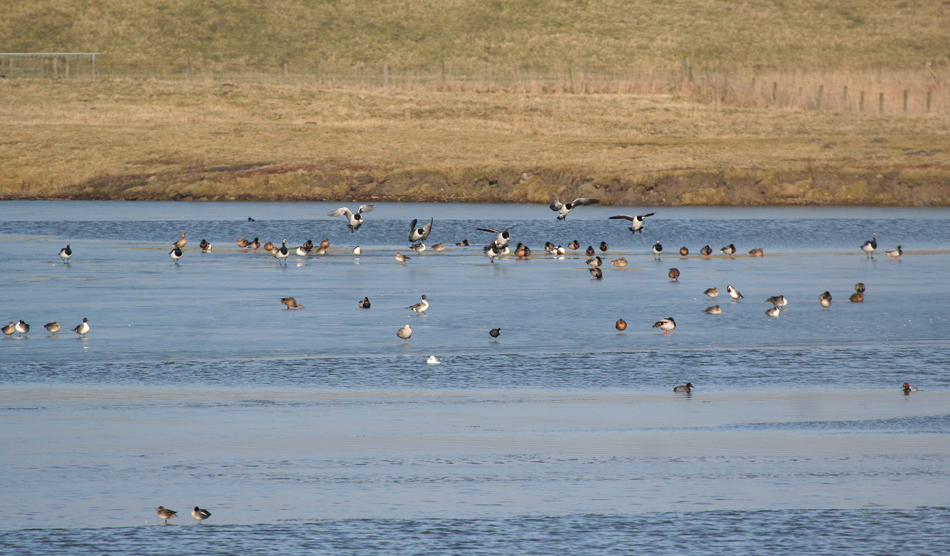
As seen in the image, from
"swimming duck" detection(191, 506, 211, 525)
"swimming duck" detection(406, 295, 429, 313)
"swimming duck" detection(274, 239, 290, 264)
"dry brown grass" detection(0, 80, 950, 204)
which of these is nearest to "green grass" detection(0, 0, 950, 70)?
"dry brown grass" detection(0, 80, 950, 204)

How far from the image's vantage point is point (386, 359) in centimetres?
1555

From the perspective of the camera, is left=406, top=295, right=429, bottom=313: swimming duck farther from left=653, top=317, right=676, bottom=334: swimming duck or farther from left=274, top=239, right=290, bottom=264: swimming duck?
left=274, top=239, right=290, bottom=264: swimming duck

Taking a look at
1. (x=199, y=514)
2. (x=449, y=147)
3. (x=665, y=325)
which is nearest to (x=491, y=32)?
(x=449, y=147)

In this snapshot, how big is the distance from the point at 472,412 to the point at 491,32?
93.6 metres

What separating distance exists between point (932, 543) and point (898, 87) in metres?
58.1

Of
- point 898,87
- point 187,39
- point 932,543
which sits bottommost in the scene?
point 932,543

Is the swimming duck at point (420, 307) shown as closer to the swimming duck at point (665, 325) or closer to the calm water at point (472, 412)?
the calm water at point (472, 412)

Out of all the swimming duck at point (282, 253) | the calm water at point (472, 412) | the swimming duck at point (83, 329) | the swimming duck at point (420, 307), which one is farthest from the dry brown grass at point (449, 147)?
the swimming duck at point (83, 329)

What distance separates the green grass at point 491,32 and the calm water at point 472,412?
248 feet

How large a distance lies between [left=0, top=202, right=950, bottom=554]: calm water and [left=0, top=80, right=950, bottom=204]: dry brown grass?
659 inches

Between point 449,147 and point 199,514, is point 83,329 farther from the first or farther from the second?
point 449,147

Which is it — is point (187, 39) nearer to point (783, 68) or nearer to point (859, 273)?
point (783, 68)

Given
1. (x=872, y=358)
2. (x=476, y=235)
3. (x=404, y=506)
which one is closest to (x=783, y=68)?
Answer: (x=476, y=235)

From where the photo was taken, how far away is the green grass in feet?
323
